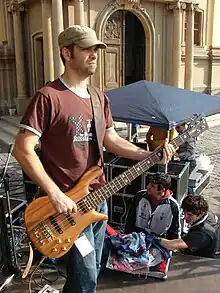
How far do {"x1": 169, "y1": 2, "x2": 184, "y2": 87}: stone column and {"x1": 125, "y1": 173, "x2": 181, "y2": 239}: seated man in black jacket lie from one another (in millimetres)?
8703

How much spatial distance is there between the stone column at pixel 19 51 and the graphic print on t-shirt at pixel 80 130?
11047 millimetres

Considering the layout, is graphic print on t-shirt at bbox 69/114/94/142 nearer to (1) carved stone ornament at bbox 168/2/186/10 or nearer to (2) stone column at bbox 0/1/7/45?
(1) carved stone ornament at bbox 168/2/186/10

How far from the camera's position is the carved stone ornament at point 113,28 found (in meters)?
11.6

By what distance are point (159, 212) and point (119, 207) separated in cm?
100

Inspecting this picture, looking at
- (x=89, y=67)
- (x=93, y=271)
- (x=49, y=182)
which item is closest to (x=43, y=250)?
(x=93, y=271)

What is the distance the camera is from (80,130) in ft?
7.11

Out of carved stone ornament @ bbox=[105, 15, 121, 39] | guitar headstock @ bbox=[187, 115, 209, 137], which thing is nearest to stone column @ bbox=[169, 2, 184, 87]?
carved stone ornament @ bbox=[105, 15, 121, 39]

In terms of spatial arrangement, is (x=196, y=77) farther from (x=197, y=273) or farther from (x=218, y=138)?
(x=197, y=273)

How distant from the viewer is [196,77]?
570 inches

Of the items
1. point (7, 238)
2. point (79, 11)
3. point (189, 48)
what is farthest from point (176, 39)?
point (7, 238)

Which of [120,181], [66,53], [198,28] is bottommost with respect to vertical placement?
[120,181]

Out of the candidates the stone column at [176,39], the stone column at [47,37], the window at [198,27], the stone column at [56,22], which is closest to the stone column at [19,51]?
the stone column at [47,37]

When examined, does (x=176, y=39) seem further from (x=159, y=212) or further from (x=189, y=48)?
(x=159, y=212)

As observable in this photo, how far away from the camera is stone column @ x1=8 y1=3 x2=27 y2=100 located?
39.0 ft
